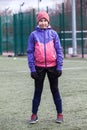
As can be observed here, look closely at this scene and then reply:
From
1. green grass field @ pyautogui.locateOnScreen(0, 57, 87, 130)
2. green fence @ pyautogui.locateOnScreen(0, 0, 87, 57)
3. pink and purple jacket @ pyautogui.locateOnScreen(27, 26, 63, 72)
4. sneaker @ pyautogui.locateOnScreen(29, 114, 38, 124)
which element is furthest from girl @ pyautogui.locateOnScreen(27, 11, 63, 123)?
green fence @ pyautogui.locateOnScreen(0, 0, 87, 57)

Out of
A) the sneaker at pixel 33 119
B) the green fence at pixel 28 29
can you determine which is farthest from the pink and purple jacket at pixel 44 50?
the green fence at pixel 28 29

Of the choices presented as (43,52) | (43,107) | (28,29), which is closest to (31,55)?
(43,52)

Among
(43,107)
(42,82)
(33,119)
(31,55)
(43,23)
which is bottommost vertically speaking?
(43,107)

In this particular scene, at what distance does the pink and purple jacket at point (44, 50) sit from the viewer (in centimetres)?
697

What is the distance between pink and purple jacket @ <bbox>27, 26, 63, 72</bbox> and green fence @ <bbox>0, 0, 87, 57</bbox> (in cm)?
2184

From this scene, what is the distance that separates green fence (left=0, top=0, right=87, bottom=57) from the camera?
97.7ft

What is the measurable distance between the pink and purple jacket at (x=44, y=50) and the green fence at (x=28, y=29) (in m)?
21.8

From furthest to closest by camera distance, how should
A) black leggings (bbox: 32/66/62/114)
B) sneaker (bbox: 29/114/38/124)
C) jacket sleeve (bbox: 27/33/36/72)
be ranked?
1. sneaker (bbox: 29/114/38/124)
2. black leggings (bbox: 32/66/62/114)
3. jacket sleeve (bbox: 27/33/36/72)

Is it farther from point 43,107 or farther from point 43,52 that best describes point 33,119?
point 43,107

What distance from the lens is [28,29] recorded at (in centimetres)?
3372

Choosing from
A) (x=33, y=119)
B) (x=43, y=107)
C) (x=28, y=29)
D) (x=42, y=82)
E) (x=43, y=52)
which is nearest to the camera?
(x=43, y=52)

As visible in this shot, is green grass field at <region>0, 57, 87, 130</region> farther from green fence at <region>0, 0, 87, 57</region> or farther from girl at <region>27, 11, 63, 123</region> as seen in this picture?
green fence at <region>0, 0, 87, 57</region>

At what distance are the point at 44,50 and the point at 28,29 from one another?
2687 centimetres

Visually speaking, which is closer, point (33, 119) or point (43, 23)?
point (43, 23)
